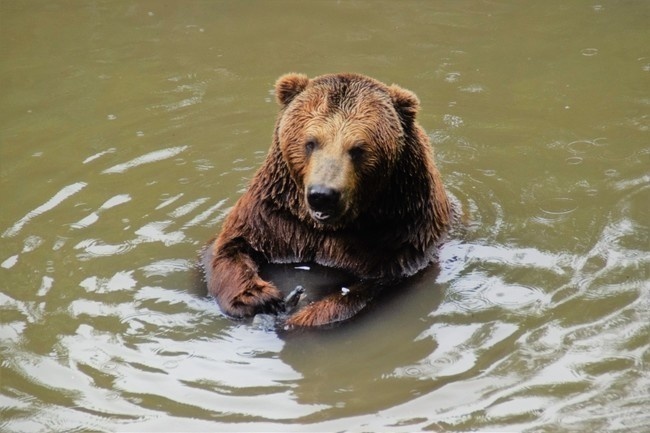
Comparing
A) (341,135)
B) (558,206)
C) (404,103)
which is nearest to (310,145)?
(341,135)

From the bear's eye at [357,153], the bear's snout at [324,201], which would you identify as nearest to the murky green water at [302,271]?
the bear's snout at [324,201]

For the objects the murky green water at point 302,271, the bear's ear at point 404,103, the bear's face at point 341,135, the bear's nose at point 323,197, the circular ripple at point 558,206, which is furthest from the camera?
the circular ripple at point 558,206

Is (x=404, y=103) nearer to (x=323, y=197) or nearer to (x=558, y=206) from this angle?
(x=323, y=197)

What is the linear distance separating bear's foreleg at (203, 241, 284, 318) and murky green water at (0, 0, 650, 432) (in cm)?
13

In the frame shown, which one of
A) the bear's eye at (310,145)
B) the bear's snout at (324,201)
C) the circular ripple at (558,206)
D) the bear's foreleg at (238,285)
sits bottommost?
the circular ripple at (558,206)

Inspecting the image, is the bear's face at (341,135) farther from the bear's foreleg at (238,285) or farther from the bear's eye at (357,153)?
the bear's foreleg at (238,285)

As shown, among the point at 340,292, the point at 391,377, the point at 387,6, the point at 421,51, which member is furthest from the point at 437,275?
the point at 387,6

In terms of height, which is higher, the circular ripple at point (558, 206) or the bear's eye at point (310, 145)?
the bear's eye at point (310, 145)

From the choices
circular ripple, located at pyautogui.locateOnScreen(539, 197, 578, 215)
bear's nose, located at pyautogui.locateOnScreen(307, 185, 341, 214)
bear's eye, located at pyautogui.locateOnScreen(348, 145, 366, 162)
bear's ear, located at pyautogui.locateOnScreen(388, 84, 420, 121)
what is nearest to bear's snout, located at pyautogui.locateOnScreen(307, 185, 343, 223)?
bear's nose, located at pyautogui.locateOnScreen(307, 185, 341, 214)

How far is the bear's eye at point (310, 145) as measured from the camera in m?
7.22

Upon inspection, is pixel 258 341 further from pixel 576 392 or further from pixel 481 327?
pixel 576 392

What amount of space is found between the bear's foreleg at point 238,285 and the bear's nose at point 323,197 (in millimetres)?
832

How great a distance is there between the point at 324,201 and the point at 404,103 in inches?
49.0

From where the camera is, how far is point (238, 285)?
7418 millimetres
